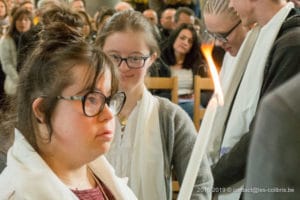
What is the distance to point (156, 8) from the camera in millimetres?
6941

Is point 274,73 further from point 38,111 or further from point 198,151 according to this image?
point 198,151

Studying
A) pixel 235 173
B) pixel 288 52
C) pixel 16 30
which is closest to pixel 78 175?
pixel 235 173

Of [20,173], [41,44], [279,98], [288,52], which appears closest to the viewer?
[279,98]

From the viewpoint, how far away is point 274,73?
3.87 feet

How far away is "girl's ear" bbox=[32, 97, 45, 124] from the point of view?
3.07 feet

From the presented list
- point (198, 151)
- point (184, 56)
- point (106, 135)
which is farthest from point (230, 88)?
point (184, 56)

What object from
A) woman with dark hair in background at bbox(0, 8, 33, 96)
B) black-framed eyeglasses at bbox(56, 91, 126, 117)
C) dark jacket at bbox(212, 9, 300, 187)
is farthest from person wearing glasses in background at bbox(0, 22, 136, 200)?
woman with dark hair in background at bbox(0, 8, 33, 96)

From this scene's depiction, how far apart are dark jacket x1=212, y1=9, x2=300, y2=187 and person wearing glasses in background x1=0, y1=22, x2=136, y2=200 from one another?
0.33 metres

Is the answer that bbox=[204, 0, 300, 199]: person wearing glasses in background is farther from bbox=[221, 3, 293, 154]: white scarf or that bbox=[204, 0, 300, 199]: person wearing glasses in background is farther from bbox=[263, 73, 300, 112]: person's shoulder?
bbox=[263, 73, 300, 112]: person's shoulder

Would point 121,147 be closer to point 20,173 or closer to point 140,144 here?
point 140,144

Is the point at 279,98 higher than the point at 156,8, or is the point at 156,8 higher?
the point at 279,98

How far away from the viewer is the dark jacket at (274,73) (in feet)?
3.71

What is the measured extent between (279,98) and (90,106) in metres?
0.53

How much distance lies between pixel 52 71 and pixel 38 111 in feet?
0.25
